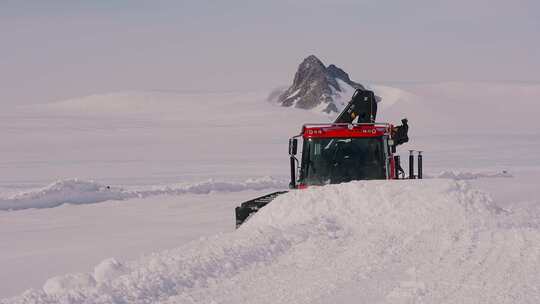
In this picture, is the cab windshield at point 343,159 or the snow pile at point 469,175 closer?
the cab windshield at point 343,159

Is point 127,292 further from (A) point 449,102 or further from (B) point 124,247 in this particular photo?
(A) point 449,102

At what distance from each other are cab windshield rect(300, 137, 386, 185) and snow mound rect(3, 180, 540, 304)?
112 centimetres

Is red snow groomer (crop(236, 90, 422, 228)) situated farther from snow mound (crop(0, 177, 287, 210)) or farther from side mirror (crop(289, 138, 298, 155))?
snow mound (crop(0, 177, 287, 210))

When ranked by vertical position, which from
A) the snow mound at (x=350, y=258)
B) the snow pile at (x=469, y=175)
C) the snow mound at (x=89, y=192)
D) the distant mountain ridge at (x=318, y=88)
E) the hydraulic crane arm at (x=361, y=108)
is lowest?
the snow pile at (x=469, y=175)

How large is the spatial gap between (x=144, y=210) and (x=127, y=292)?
11.9m

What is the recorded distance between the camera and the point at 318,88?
79125 mm

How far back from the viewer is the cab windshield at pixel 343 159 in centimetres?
1298


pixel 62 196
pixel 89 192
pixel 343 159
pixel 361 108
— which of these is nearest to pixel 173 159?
pixel 89 192

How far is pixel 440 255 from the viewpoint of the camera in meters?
8.49

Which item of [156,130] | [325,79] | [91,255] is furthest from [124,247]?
[325,79]

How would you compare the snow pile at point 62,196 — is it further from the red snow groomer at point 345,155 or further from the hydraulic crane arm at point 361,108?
the red snow groomer at point 345,155

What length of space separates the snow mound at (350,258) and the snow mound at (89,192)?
1040cm

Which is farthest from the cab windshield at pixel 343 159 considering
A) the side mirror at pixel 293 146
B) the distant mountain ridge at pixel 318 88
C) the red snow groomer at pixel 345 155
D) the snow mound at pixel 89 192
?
the distant mountain ridge at pixel 318 88

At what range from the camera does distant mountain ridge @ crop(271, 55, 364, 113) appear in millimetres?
78250
